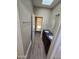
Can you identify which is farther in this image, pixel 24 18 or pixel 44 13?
pixel 44 13

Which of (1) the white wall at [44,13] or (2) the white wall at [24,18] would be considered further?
(1) the white wall at [44,13]

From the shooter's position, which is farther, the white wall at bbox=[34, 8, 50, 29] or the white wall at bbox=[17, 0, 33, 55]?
the white wall at bbox=[34, 8, 50, 29]

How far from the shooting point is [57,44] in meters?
2.23

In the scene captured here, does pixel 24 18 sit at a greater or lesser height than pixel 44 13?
lesser
